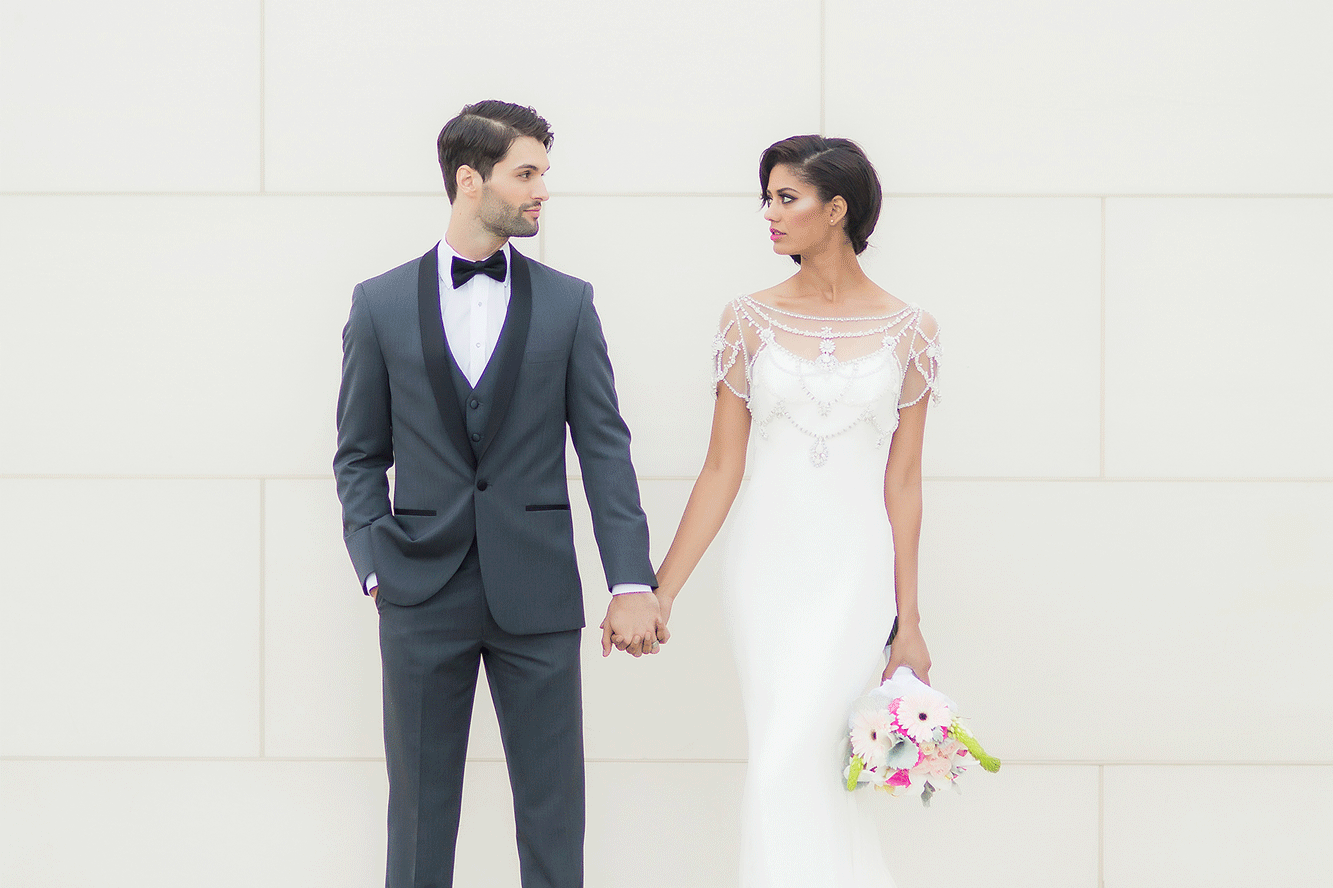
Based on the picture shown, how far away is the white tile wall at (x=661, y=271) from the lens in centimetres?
333

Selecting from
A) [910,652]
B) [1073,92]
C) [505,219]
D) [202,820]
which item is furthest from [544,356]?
[202,820]

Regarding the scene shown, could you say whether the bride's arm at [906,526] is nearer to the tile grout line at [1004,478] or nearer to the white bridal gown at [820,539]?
the white bridal gown at [820,539]

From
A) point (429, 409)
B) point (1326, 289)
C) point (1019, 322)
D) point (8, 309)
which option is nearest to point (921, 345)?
point (1019, 322)

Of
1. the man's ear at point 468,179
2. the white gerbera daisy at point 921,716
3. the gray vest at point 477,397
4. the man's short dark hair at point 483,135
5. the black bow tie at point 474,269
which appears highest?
the man's short dark hair at point 483,135

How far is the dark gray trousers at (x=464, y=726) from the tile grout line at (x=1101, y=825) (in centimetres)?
182

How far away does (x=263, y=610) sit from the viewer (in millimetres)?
3393

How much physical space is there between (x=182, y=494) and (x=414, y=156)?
1301 millimetres

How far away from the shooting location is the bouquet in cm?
238

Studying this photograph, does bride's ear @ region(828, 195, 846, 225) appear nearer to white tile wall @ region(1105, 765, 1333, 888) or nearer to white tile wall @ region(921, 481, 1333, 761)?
white tile wall @ region(921, 481, 1333, 761)

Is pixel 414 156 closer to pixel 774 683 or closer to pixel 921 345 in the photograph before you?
pixel 921 345

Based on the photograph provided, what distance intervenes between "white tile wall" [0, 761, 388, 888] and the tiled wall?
13 mm

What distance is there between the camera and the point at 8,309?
337cm

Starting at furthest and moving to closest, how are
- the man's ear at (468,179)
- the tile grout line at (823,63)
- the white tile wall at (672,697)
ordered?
1. the white tile wall at (672,697)
2. the tile grout line at (823,63)
3. the man's ear at (468,179)
